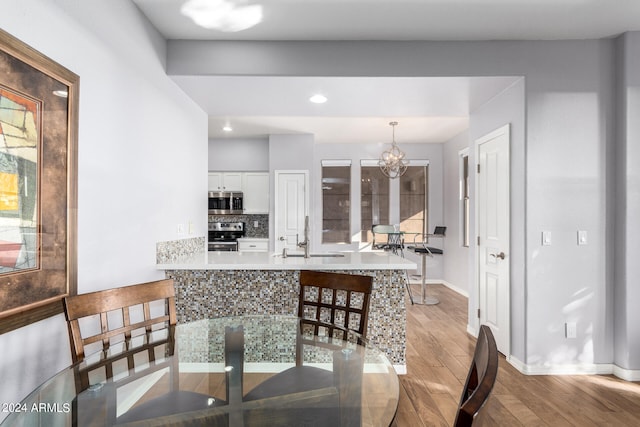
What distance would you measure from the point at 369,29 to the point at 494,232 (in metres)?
2.22

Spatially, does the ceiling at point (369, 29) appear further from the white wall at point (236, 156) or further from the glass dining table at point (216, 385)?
the white wall at point (236, 156)

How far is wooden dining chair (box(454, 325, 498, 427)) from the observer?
2.07 ft

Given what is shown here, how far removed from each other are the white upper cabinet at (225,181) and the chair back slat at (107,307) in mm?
4599

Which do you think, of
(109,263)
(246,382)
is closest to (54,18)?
(109,263)

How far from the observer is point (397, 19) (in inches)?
106

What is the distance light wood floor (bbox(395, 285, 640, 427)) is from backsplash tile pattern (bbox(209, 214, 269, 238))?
3631mm

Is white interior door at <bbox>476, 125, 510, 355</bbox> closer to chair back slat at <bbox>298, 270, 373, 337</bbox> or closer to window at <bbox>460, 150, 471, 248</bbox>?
chair back slat at <bbox>298, 270, 373, 337</bbox>

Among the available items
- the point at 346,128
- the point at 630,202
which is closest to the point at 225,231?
the point at 346,128

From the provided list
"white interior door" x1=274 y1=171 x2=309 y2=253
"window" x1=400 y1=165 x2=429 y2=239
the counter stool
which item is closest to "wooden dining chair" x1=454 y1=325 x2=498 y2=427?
the counter stool

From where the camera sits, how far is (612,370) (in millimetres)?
3027

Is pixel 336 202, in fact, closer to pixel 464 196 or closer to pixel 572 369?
pixel 464 196

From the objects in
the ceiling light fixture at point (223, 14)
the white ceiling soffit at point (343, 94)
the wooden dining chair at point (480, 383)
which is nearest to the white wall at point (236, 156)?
the white ceiling soffit at point (343, 94)

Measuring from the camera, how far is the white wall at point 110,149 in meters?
1.63

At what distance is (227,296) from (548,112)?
3.00 metres
